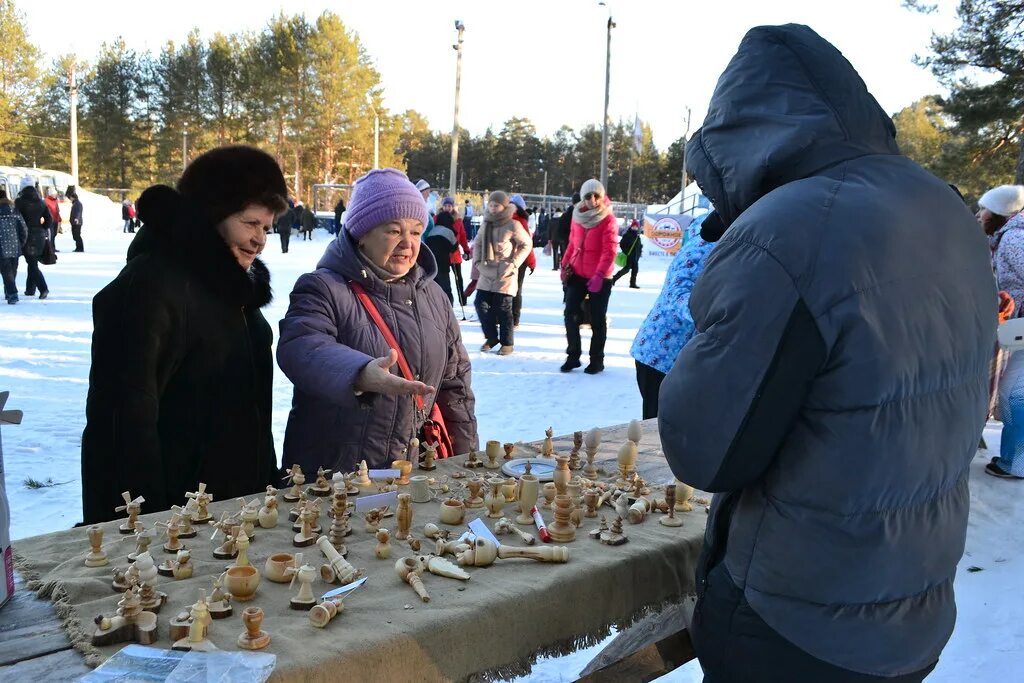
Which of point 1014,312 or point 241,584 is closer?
point 241,584

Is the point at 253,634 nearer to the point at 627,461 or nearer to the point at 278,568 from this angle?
the point at 278,568

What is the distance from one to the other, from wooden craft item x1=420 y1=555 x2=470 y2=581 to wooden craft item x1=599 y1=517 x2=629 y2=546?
1.25ft

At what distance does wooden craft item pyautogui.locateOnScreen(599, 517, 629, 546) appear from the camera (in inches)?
68.7

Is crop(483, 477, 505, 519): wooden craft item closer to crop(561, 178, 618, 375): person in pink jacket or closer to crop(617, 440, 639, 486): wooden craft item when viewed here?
crop(617, 440, 639, 486): wooden craft item

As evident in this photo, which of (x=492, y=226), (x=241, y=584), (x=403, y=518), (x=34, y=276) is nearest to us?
(x=241, y=584)

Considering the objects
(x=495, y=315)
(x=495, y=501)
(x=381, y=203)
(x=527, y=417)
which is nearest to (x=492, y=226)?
(x=495, y=315)

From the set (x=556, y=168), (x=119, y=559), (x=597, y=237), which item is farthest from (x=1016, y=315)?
(x=556, y=168)

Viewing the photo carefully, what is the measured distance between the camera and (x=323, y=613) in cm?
131

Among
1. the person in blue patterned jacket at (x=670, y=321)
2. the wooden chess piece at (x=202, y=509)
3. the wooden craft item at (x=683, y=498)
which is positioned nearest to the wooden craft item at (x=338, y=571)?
the wooden chess piece at (x=202, y=509)

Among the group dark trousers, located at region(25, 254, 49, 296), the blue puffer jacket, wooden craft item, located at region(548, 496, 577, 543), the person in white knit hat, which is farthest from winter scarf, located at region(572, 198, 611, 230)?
dark trousers, located at region(25, 254, 49, 296)

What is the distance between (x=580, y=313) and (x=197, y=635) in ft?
21.1

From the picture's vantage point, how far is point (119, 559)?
157cm

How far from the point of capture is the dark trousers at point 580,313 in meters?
7.16

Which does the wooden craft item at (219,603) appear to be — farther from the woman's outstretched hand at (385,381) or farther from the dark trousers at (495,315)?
the dark trousers at (495,315)
